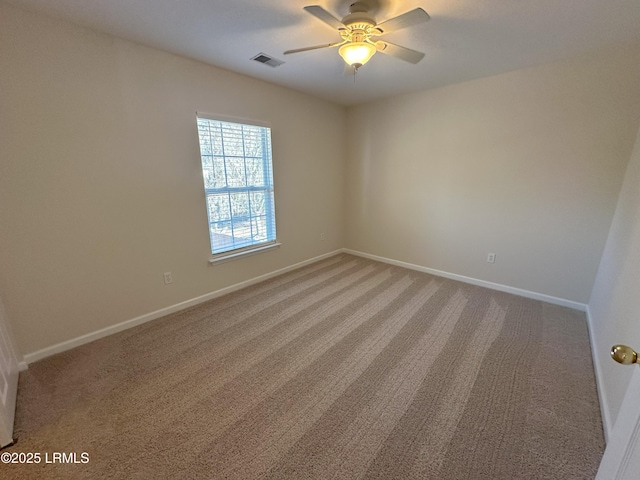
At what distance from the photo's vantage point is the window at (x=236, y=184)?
2709mm

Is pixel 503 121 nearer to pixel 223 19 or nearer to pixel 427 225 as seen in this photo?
pixel 427 225

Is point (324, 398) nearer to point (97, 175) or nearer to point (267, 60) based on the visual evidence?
point (97, 175)

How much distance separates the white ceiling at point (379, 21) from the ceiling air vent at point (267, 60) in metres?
0.07

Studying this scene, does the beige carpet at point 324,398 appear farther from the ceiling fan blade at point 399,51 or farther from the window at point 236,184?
the ceiling fan blade at point 399,51

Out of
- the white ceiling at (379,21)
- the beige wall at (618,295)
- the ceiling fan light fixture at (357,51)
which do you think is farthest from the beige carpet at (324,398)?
the white ceiling at (379,21)

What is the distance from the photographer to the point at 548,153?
2.64m

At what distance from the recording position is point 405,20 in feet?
4.79

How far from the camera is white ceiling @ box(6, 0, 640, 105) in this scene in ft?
5.37

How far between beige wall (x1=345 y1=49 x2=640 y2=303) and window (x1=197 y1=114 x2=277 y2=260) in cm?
169

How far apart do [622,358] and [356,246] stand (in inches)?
151

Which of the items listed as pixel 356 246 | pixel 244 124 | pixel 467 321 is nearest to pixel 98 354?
pixel 244 124

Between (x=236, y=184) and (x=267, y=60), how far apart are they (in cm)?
124

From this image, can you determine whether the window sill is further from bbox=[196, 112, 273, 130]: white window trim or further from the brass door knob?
the brass door knob

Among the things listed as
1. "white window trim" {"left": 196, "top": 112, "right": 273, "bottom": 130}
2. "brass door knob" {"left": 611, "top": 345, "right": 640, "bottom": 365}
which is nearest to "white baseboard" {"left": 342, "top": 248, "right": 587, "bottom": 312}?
"white window trim" {"left": 196, "top": 112, "right": 273, "bottom": 130}
